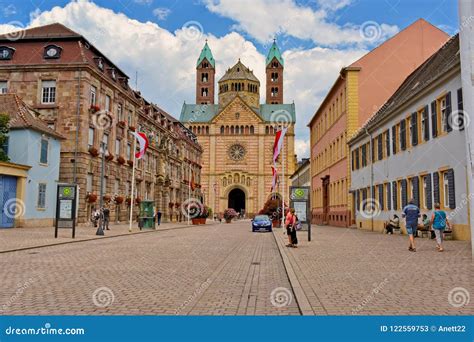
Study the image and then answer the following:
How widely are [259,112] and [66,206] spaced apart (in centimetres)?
9314

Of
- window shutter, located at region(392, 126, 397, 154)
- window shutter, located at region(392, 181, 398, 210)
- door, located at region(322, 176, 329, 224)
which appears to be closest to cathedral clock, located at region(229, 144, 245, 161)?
door, located at region(322, 176, 329, 224)

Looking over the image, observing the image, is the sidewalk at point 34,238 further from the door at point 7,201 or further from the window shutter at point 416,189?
the window shutter at point 416,189

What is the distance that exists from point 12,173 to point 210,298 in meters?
26.7

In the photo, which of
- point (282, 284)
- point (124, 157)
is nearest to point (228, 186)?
point (124, 157)

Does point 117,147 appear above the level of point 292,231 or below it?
above

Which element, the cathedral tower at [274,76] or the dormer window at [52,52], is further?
the cathedral tower at [274,76]

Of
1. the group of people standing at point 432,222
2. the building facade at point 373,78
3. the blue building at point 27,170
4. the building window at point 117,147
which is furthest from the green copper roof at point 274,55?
the group of people standing at point 432,222

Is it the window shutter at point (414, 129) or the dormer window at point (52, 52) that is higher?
the dormer window at point (52, 52)

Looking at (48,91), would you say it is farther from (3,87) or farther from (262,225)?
(262,225)

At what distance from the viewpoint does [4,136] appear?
32.5 metres

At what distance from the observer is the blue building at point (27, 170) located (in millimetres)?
31484

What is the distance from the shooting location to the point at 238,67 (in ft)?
384

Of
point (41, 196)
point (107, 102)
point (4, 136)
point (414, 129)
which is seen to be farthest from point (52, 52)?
point (414, 129)
